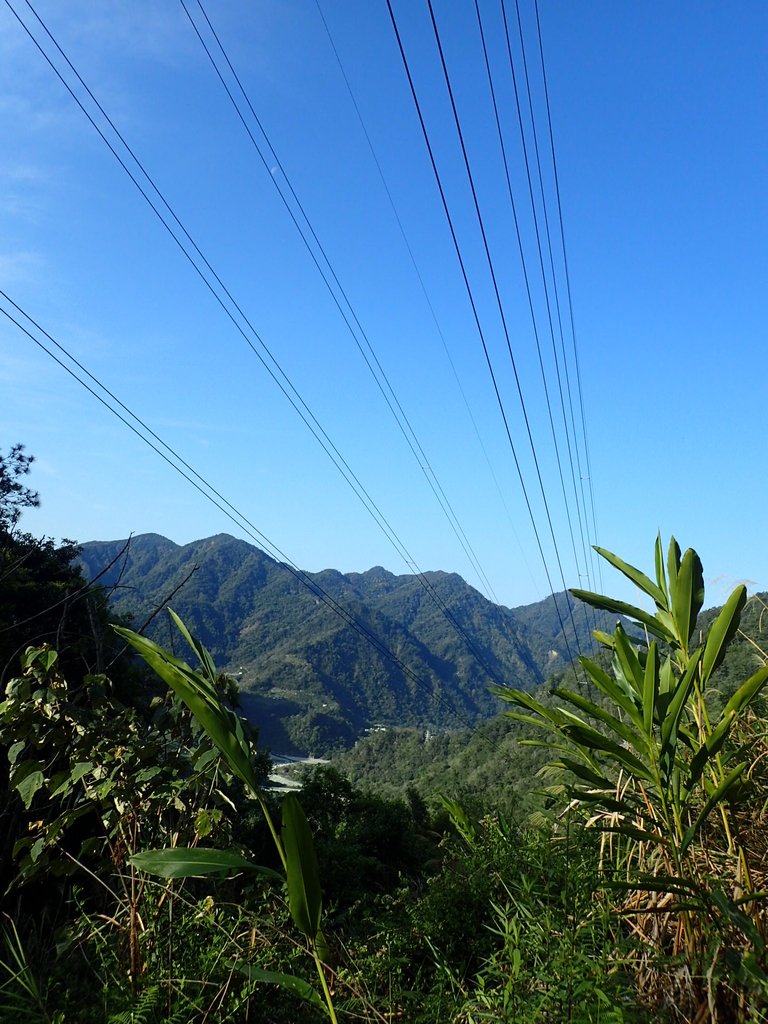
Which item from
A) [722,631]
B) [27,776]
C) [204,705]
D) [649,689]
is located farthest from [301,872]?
[27,776]

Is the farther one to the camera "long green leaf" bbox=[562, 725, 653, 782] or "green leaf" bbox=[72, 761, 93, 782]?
"green leaf" bbox=[72, 761, 93, 782]

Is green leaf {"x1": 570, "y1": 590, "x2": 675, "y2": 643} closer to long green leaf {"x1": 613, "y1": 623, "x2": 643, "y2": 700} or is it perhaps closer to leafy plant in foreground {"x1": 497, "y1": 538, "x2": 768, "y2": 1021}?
leafy plant in foreground {"x1": 497, "y1": 538, "x2": 768, "y2": 1021}

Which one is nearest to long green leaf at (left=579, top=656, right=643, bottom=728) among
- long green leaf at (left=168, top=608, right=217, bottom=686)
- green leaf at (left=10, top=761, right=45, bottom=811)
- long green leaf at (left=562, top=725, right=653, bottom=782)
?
long green leaf at (left=562, top=725, right=653, bottom=782)

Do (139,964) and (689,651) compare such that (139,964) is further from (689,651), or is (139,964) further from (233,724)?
(689,651)

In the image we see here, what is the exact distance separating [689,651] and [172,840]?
173cm

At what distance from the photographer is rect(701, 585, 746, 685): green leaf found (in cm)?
167

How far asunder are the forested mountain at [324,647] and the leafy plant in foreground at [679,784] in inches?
3097

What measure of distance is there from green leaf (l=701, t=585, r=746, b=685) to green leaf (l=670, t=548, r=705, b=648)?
0.28ft

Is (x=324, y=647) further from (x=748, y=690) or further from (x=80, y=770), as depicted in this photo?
(x=748, y=690)

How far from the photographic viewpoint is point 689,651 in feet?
6.28

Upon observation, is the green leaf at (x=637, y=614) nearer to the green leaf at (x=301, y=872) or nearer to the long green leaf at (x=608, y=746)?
the long green leaf at (x=608, y=746)

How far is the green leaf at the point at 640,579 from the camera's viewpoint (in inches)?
77.5

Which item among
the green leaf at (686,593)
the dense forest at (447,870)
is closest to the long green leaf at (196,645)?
the dense forest at (447,870)

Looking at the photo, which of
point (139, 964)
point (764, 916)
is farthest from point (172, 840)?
point (764, 916)
